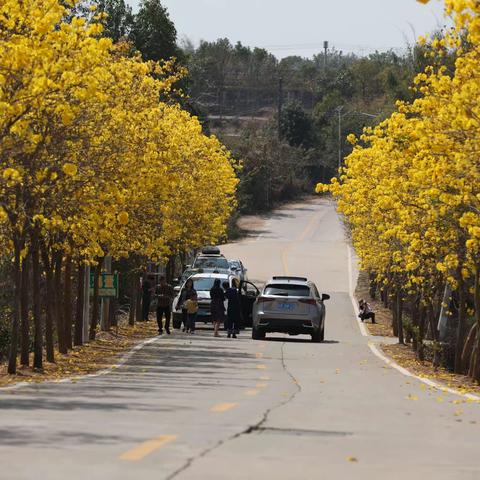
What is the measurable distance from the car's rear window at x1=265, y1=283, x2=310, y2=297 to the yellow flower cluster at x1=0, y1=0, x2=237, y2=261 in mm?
4817

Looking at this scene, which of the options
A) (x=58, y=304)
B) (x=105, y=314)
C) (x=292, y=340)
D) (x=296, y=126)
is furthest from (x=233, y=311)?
(x=296, y=126)

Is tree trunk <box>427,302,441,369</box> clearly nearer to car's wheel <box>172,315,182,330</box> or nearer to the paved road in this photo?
the paved road

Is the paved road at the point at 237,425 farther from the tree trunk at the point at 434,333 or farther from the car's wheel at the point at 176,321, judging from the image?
the car's wheel at the point at 176,321

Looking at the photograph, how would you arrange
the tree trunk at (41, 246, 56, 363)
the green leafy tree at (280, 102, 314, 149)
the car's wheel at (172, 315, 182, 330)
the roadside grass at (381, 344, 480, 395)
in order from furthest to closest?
the green leafy tree at (280, 102, 314, 149)
the car's wheel at (172, 315, 182, 330)
the tree trunk at (41, 246, 56, 363)
the roadside grass at (381, 344, 480, 395)

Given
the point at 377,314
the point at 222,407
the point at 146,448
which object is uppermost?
the point at 146,448

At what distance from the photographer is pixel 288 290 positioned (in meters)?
39.5

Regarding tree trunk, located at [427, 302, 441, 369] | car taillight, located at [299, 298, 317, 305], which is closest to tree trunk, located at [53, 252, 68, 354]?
car taillight, located at [299, 298, 317, 305]

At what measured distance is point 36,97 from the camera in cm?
2017

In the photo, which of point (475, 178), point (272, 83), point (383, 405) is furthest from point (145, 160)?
point (272, 83)

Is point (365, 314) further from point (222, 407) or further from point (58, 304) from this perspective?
point (222, 407)

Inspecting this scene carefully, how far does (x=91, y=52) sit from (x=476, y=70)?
6.09 metres

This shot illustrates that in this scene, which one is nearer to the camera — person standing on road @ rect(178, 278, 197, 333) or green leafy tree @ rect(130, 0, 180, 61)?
person standing on road @ rect(178, 278, 197, 333)

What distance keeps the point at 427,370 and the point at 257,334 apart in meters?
8.60

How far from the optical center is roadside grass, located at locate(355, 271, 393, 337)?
2099 inches
